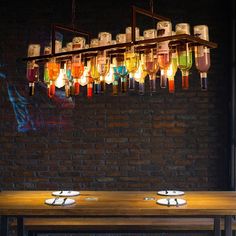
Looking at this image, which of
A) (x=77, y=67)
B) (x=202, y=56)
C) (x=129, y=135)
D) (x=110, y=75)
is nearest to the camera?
(x=202, y=56)

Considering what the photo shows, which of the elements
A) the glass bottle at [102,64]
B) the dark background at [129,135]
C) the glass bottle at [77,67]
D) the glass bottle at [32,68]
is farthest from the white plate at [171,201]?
the dark background at [129,135]

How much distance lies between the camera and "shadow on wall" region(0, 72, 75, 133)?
16.4 feet

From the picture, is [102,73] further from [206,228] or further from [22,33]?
[22,33]

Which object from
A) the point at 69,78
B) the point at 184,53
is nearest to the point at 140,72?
the point at 184,53

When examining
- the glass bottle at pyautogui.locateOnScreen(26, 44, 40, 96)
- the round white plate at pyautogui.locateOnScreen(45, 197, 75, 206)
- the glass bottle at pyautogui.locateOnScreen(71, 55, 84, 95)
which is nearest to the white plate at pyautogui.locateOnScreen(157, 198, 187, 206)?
the round white plate at pyautogui.locateOnScreen(45, 197, 75, 206)

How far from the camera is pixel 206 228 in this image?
3.79 meters

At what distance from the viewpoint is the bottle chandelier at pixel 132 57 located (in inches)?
117

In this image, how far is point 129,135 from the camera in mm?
4984

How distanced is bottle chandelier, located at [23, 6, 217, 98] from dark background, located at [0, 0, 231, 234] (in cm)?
130

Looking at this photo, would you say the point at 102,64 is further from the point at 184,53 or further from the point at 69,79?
the point at 184,53

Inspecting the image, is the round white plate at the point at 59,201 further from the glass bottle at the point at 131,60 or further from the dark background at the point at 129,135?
the dark background at the point at 129,135

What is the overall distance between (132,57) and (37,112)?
2.23 metres

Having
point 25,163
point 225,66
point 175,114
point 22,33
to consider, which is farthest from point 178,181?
point 22,33

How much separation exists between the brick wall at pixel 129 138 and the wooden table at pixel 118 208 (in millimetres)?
1531
